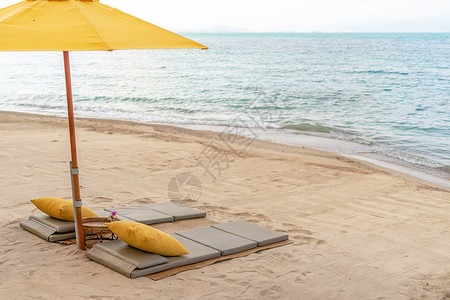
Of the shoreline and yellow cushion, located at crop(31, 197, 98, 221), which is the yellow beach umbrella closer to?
yellow cushion, located at crop(31, 197, 98, 221)

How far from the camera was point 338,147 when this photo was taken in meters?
12.6

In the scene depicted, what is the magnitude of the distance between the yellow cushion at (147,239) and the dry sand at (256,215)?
26cm

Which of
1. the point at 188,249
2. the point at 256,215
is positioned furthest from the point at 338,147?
the point at 188,249

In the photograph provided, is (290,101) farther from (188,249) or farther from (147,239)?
Result: (147,239)

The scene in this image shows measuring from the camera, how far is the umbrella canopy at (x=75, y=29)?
3.38m

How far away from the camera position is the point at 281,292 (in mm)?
4012

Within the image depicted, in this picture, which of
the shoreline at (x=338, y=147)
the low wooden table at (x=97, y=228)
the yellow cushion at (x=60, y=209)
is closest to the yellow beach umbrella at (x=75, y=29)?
the low wooden table at (x=97, y=228)

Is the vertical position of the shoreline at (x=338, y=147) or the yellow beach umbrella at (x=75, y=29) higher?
the yellow beach umbrella at (x=75, y=29)

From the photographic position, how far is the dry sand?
4.09 meters

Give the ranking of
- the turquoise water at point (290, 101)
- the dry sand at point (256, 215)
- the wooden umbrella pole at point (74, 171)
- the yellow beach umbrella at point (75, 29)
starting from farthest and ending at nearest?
the turquoise water at point (290, 101) < the wooden umbrella pole at point (74, 171) < the dry sand at point (256, 215) < the yellow beach umbrella at point (75, 29)

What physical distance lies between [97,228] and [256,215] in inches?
89.1

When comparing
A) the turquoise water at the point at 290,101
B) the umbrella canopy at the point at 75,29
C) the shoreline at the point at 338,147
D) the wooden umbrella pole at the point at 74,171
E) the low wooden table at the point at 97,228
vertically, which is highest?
the umbrella canopy at the point at 75,29

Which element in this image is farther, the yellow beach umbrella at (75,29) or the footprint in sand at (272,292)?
the footprint in sand at (272,292)

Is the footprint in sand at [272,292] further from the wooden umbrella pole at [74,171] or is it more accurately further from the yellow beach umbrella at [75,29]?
the yellow beach umbrella at [75,29]
